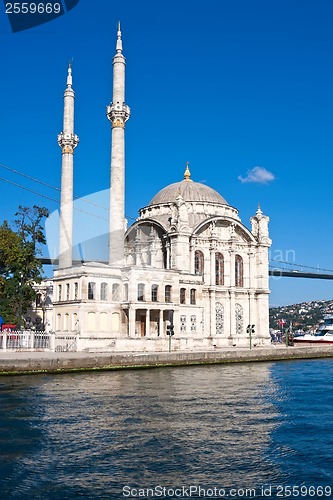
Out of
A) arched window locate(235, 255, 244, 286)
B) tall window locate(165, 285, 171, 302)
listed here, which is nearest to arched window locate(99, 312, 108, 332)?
tall window locate(165, 285, 171, 302)

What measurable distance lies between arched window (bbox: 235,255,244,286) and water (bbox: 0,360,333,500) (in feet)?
99.1

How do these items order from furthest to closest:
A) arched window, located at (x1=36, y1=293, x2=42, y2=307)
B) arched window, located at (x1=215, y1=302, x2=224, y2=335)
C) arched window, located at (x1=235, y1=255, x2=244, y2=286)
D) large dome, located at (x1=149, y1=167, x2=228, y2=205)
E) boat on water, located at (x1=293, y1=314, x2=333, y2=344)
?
arched window, located at (x1=36, y1=293, x2=42, y2=307) → boat on water, located at (x1=293, y1=314, x2=333, y2=344) → large dome, located at (x1=149, y1=167, x2=228, y2=205) → arched window, located at (x1=235, y1=255, x2=244, y2=286) → arched window, located at (x1=215, y1=302, x2=224, y2=335)

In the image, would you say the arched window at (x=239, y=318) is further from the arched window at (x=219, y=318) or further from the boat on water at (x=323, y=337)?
the boat on water at (x=323, y=337)

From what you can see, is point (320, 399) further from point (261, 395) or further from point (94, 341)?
point (94, 341)

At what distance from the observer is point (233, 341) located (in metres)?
53.7

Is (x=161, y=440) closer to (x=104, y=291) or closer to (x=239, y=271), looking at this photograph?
(x=104, y=291)

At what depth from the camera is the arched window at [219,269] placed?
178ft

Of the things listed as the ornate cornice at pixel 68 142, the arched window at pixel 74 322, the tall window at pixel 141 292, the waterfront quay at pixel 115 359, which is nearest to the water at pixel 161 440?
the waterfront quay at pixel 115 359

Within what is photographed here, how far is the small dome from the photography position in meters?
58.1

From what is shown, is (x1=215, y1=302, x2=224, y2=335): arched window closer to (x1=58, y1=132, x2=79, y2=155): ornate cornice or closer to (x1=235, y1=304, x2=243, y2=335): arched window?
(x1=235, y1=304, x2=243, y2=335): arched window

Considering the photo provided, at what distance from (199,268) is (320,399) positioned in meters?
30.8

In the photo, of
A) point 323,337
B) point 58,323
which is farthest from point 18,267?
point 323,337

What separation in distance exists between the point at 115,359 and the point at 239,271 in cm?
2547

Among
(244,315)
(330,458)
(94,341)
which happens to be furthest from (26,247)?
(330,458)
